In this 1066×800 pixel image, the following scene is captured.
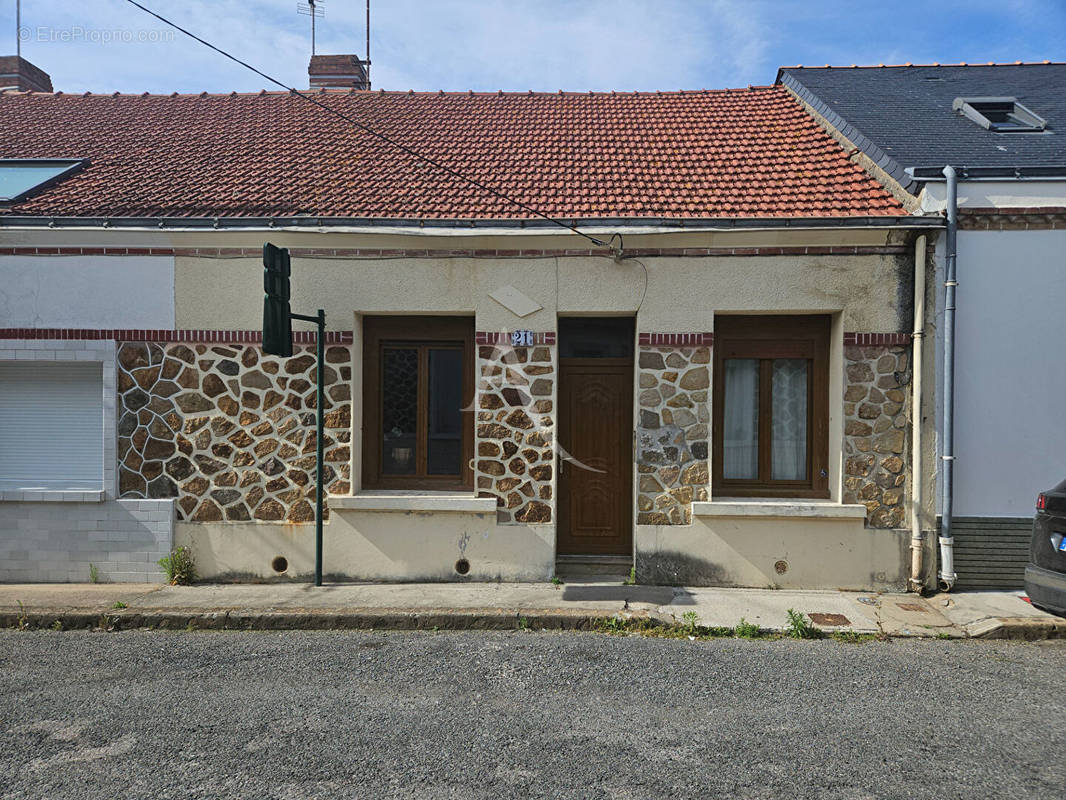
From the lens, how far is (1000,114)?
9078 millimetres

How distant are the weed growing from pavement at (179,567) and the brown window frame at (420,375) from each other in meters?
1.91

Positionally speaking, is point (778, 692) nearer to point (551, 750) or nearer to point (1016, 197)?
point (551, 750)

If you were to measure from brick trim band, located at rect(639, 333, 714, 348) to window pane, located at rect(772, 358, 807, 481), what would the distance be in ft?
2.97

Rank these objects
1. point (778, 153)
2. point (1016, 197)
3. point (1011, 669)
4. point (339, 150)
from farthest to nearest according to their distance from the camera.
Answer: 1. point (339, 150)
2. point (778, 153)
3. point (1016, 197)
4. point (1011, 669)

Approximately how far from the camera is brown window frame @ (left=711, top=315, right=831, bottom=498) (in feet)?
24.6

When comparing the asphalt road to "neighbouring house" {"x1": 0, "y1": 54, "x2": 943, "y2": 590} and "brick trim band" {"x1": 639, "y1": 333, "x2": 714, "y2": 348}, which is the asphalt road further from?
"brick trim band" {"x1": 639, "y1": 333, "x2": 714, "y2": 348}

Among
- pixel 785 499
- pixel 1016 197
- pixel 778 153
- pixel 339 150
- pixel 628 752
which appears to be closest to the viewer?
pixel 628 752

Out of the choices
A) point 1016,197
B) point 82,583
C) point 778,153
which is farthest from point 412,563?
point 1016,197

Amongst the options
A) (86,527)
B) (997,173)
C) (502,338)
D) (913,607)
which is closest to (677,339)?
(502,338)

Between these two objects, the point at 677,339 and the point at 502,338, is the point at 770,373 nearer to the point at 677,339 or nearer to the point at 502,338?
the point at 677,339

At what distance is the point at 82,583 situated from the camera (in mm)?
7371

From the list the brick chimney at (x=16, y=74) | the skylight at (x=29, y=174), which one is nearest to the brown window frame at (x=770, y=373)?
the skylight at (x=29, y=174)

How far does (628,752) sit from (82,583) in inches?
243

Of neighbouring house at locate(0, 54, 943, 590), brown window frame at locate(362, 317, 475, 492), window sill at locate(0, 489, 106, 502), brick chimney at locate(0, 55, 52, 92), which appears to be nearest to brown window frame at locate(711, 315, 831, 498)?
neighbouring house at locate(0, 54, 943, 590)
